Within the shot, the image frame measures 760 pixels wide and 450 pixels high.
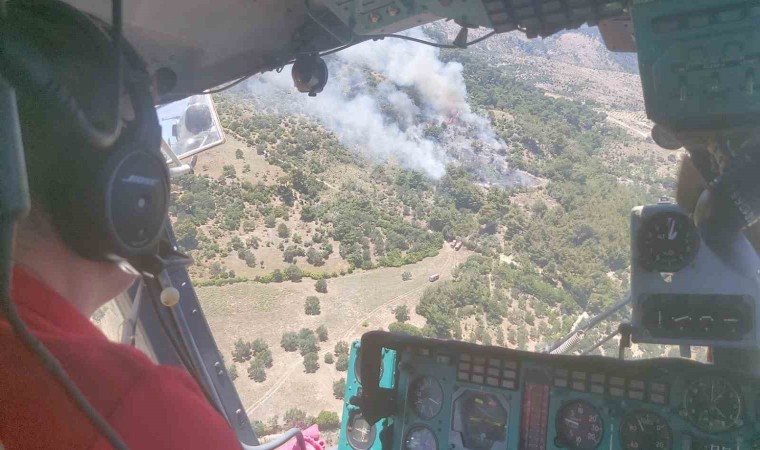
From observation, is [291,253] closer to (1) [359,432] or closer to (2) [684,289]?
(1) [359,432]

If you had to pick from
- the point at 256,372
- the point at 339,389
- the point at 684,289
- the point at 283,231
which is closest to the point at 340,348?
the point at 339,389

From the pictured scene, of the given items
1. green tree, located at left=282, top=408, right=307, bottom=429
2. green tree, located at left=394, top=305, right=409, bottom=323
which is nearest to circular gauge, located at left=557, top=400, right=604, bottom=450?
green tree, located at left=282, top=408, right=307, bottom=429

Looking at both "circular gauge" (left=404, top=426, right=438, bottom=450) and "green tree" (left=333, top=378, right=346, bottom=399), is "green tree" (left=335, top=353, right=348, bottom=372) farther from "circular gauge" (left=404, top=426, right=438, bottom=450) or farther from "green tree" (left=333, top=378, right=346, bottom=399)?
"circular gauge" (left=404, top=426, right=438, bottom=450)

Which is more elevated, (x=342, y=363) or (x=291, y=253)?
(x=291, y=253)

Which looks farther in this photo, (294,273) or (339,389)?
(294,273)

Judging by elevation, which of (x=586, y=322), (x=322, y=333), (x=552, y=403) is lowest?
(x=552, y=403)

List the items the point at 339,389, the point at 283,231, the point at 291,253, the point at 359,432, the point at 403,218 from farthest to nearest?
the point at 403,218 → the point at 291,253 → the point at 283,231 → the point at 339,389 → the point at 359,432

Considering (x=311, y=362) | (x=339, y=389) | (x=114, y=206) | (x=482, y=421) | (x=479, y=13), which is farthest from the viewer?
(x=311, y=362)

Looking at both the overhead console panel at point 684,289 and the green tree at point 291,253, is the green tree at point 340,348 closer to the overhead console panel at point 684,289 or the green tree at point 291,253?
the green tree at point 291,253
